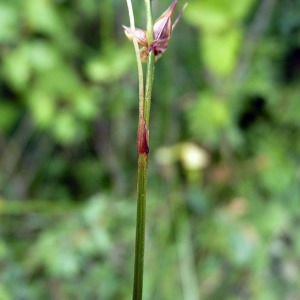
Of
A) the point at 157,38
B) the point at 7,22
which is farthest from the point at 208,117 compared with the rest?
the point at 157,38

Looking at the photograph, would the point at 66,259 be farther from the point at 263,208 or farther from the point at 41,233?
the point at 263,208

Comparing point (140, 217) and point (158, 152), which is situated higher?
point (158, 152)

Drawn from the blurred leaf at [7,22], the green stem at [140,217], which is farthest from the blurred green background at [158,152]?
the green stem at [140,217]

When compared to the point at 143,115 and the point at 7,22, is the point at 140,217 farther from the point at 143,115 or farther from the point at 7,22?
the point at 7,22

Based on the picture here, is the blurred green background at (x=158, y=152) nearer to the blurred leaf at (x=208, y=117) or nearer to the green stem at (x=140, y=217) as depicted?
the blurred leaf at (x=208, y=117)

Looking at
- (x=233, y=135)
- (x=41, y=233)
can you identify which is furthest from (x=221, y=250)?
(x=41, y=233)

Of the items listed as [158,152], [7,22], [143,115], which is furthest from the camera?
[158,152]

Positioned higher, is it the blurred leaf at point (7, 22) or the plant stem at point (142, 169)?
the blurred leaf at point (7, 22)

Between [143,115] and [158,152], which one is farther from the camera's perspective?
[158,152]

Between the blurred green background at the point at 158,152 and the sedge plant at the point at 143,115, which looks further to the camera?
the blurred green background at the point at 158,152
